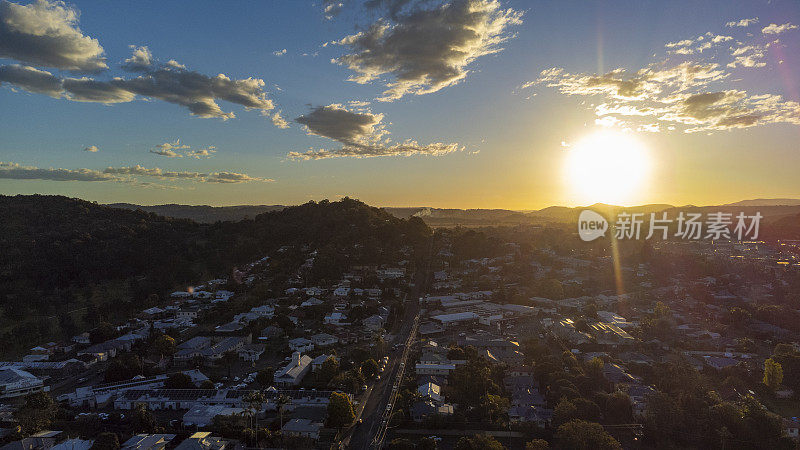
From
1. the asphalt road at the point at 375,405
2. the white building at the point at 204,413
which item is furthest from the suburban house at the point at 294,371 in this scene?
the asphalt road at the point at 375,405

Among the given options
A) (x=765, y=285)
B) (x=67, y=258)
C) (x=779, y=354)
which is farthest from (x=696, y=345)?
(x=67, y=258)

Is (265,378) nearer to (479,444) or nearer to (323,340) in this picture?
(323,340)

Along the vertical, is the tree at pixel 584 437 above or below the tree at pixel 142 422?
above

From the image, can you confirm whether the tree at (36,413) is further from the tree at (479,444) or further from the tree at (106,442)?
the tree at (479,444)

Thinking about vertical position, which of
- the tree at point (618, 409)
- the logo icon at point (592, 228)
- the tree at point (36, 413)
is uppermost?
the logo icon at point (592, 228)

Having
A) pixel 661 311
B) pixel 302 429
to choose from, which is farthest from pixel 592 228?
pixel 302 429

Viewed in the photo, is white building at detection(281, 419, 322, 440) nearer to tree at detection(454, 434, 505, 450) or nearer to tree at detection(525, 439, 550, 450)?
tree at detection(454, 434, 505, 450)
